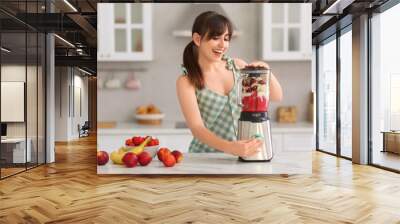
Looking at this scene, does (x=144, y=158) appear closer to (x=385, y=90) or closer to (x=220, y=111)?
(x=220, y=111)

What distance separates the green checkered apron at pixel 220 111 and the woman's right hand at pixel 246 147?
3.6 inches

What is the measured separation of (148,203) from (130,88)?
1.68 m

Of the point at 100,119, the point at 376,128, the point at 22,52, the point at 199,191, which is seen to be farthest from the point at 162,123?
the point at 376,128

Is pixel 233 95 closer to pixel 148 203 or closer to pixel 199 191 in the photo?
A: pixel 199 191

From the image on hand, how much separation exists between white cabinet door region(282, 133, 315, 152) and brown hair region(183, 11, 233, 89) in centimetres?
126

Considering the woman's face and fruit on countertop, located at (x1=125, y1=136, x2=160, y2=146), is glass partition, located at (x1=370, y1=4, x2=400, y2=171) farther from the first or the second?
fruit on countertop, located at (x1=125, y1=136, x2=160, y2=146)

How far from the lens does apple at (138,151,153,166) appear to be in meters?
5.03

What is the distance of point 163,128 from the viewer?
203 inches

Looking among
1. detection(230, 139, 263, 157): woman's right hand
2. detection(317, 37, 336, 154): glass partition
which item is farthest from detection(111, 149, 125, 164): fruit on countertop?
detection(317, 37, 336, 154): glass partition

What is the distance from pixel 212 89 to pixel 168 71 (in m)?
0.60

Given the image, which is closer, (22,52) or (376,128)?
(22,52)

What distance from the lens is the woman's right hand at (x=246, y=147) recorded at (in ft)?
16.3

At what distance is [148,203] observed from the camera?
3938mm

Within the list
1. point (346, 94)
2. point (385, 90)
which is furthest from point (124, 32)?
point (346, 94)
